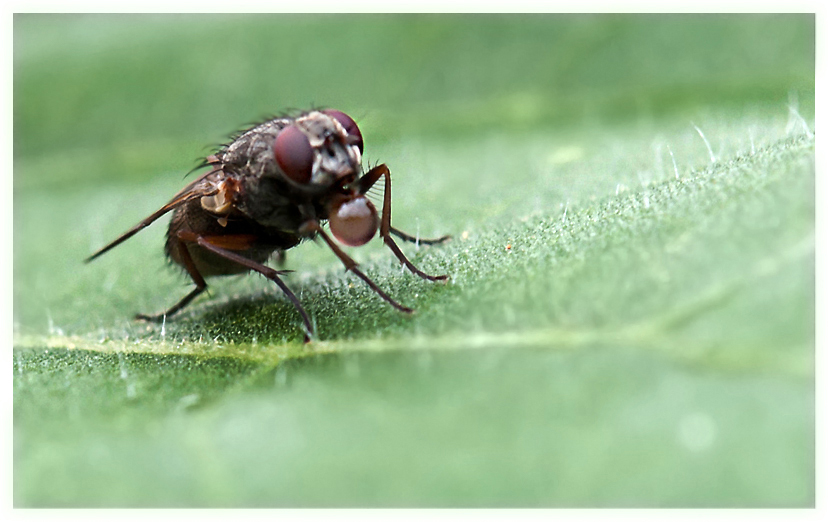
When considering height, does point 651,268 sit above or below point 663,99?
below

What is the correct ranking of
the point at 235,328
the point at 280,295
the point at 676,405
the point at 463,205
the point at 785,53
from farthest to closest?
1. the point at 785,53
2. the point at 463,205
3. the point at 280,295
4. the point at 235,328
5. the point at 676,405

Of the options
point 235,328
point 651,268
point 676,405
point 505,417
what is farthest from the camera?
point 235,328

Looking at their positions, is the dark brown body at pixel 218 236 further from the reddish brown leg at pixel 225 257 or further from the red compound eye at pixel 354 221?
the red compound eye at pixel 354 221

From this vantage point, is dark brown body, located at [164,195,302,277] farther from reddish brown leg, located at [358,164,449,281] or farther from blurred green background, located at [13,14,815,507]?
reddish brown leg, located at [358,164,449,281]

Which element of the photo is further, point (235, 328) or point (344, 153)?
point (235, 328)

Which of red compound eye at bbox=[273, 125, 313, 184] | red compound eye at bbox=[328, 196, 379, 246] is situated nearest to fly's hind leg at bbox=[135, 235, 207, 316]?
red compound eye at bbox=[273, 125, 313, 184]

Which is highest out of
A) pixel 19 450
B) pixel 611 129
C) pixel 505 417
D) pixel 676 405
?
pixel 611 129

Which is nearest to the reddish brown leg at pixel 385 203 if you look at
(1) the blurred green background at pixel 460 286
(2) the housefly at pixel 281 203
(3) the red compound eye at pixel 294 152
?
(2) the housefly at pixel 281 203

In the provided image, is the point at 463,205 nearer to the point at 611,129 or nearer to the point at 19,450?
the point at 611,129

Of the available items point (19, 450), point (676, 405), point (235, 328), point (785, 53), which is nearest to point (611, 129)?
point (785, 53)
